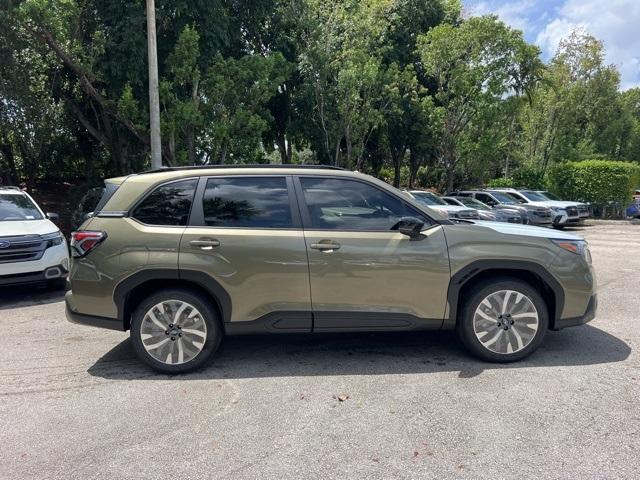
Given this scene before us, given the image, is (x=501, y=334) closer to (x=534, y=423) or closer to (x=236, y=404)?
(x=534, y=423)

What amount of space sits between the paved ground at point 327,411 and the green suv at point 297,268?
40cm

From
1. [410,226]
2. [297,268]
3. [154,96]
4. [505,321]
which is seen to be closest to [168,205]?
[297,268]

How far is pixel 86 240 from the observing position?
446 cm

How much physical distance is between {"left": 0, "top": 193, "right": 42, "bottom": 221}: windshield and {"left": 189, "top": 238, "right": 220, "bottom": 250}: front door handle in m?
5.33

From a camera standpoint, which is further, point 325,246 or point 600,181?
point 600,181

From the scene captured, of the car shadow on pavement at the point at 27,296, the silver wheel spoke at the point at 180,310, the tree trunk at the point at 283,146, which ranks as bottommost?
the car shadow on pavement at the point at 27,296

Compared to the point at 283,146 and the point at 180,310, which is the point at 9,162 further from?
the point at 180,310

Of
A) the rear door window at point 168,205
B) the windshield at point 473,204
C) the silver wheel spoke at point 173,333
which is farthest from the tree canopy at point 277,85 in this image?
the silver wheel spoke at point 173,333

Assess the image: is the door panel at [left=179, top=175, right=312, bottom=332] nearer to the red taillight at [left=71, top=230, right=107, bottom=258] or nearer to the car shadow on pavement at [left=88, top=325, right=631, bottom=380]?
the car shadow on pavement at [left=88, top=325, right=631, bottom=380]

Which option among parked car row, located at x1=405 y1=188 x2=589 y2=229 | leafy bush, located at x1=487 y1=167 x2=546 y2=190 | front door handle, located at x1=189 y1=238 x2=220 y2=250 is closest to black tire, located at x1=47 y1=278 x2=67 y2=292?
front door handle, located at x1=189 y1=238 x2=220 y2=250

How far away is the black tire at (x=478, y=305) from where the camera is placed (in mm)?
4516

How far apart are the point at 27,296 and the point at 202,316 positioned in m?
5.10

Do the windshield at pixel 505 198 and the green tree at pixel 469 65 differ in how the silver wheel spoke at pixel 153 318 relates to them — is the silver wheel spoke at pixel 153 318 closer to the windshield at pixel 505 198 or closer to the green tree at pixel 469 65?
the windshield at pixel 505 198

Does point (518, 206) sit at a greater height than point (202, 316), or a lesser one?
greater
